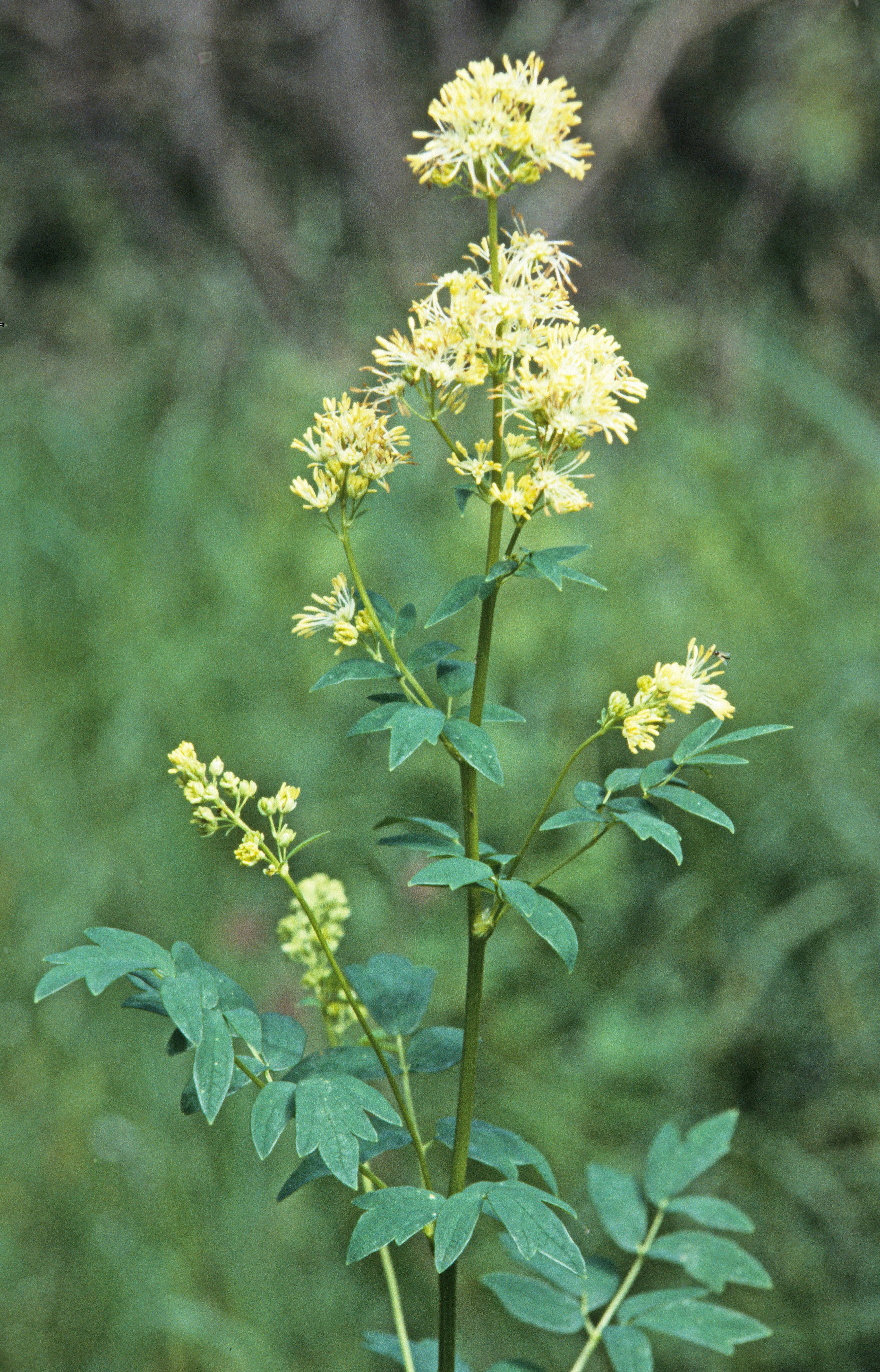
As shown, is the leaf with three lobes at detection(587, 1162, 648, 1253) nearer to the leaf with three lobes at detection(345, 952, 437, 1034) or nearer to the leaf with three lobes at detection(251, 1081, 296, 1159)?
the leaf with three lobes at detection(345, 952, 437, 1034)

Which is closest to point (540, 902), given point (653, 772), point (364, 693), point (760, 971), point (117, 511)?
point (653, 772)

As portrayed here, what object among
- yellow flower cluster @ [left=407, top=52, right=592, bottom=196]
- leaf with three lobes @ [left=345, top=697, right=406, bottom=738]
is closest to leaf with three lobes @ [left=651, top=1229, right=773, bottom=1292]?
leaf with three lobes @ [left=345, top=697, right=406, bottom=738]

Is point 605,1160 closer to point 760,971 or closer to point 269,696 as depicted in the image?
point 760,971

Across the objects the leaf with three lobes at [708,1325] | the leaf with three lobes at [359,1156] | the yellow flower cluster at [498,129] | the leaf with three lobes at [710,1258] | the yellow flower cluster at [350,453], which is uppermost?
the yellow flower cluster at [498,129]

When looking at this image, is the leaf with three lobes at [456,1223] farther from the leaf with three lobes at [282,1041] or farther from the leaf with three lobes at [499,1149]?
the leaf with three lobes at [282,1041]

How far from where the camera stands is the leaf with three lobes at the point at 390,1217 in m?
1.10

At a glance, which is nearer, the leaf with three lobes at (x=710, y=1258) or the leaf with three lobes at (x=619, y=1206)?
the leaf with three lobes at (x=710, y=1258)

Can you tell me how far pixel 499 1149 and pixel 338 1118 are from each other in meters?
0.26

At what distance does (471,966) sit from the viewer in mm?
1207

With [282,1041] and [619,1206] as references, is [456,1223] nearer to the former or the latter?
[282,1041]

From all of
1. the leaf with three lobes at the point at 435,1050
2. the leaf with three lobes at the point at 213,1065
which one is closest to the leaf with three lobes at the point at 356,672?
the leaf with three lobes at the point at 213,1065

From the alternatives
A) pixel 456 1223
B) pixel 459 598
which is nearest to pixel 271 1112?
pixel 456 1223

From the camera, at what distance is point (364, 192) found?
5.33 meters

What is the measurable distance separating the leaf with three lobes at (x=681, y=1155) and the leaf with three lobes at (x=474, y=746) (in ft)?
2.72
